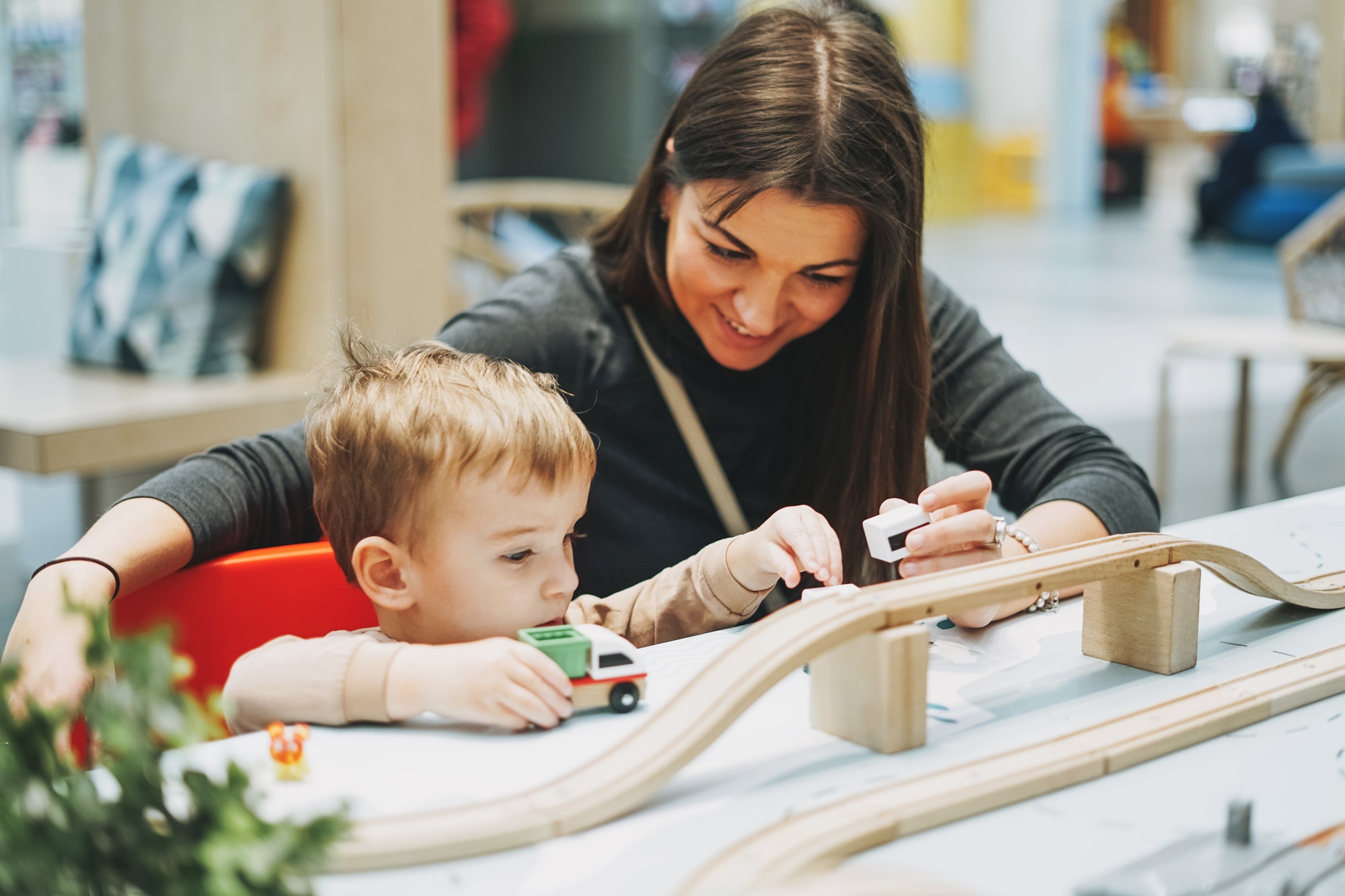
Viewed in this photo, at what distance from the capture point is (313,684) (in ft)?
2.96

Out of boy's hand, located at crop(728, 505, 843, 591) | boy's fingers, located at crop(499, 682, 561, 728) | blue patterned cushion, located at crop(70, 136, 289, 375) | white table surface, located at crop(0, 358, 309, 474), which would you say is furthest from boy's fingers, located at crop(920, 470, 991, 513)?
blue patterned cushion, located at crop(70, 136, 289, 375)

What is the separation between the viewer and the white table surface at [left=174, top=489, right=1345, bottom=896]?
0.69 m

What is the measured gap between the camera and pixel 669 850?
71cm

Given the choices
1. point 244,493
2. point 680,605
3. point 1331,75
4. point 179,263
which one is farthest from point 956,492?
point 1331,75

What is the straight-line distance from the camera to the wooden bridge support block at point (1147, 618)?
98 cm

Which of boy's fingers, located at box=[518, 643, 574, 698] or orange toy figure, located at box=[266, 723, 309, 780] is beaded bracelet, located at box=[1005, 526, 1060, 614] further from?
orange toy figure, located at box=[266, 723, 309, 780]

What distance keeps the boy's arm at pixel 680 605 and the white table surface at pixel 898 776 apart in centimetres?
10

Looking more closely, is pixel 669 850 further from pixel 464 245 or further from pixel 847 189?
pixel 464 245

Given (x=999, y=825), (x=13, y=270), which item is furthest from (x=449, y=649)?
(x=13, y=270)

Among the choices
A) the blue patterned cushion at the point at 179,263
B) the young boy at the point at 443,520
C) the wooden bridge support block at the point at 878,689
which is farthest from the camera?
the blue patterned cushion at the point at 179,263

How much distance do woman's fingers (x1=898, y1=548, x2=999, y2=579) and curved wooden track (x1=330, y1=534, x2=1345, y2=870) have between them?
22 centimetres

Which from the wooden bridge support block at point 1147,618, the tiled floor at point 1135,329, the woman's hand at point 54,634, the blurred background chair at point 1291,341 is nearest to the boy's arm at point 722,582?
the wooden bridge support block at point 1147,618

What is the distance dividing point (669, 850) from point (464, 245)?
11.5 feet

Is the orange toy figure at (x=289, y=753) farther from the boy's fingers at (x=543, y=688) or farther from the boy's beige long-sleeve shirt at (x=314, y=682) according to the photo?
the boy's fingers at (x=543, y=688)
